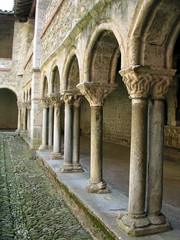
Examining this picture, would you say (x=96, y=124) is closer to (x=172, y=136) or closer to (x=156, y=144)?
(x=156, y=144)

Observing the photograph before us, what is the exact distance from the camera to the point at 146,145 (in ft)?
10.0

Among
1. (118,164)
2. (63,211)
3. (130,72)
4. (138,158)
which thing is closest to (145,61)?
(130,72)

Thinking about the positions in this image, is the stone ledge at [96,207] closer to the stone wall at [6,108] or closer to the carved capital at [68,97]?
the carved capital at [68,97]

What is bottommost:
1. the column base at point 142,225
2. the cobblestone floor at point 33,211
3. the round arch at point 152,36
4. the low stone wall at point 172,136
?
the cobblestone floor at point 33,211

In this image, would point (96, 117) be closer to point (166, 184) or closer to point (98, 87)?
point (98, 87)

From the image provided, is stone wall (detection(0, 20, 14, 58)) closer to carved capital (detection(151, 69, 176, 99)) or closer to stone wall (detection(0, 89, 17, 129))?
stone wall (detection(0, 89, 17, 129))

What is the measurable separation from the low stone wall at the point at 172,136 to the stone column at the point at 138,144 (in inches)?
214

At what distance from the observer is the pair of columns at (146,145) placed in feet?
9.81

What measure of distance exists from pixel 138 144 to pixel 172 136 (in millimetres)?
5737

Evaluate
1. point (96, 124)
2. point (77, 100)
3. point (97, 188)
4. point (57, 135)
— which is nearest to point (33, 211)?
point (97, 188)

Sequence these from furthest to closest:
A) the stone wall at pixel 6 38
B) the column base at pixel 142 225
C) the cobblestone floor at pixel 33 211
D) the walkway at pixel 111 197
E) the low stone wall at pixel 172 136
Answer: the stone wall at pixel 6 38 → the low stone wall at pixel 172 136 → the cobblestone floor at pixel 33 211 → the walkway at pixel 111 197 → the column base at pixel 142 225

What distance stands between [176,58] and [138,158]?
572cm

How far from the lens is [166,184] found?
17.0 feet

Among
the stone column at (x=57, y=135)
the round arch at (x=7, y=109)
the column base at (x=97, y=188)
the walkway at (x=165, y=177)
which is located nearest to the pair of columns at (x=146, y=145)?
the walkway at (x=165, y=177)
